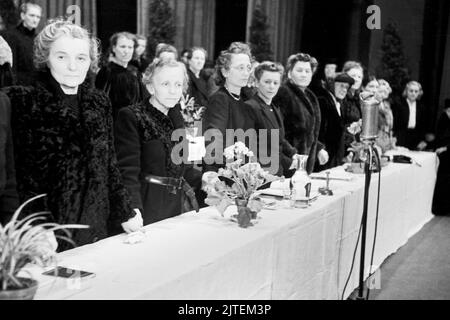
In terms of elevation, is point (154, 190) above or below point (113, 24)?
below

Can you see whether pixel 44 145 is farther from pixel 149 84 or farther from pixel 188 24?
pixel 188 24

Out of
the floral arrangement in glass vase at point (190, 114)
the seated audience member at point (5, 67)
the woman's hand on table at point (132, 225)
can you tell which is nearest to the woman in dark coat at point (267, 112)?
the floral arrangement in glass vase at point (190, 114)

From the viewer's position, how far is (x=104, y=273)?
1563 mm

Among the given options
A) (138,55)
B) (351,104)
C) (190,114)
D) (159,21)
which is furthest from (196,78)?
(159,21)

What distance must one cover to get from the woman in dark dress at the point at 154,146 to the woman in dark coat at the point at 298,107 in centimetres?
146

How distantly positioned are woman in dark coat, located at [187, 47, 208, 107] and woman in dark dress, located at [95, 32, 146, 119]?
31.8 inches

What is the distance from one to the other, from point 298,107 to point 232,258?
84.6 inches

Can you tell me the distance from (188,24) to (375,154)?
6.03 metres

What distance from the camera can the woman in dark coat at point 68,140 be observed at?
174cm

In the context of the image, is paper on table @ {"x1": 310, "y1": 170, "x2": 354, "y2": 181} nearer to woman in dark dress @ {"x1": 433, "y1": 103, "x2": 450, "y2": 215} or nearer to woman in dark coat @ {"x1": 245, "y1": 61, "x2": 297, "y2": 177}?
woman in dark coat @ {"x1": 245, "y1": 61, "x2": 297, "y2": 177}

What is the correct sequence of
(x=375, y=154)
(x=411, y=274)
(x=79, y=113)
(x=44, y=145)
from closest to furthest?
(x=44, y=145) → (x=79, y=113) → (x=375, y=154) → (x=411, y=274)

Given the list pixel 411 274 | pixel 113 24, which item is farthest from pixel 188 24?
pixel 411 274

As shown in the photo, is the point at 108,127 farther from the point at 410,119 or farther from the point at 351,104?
the point at 410,119

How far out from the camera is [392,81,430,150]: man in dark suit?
597 cm
